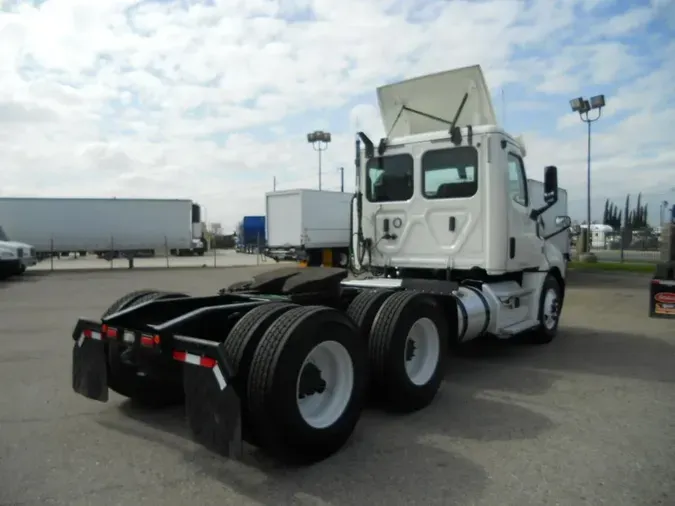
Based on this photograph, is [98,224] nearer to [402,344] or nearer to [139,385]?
[139,385]

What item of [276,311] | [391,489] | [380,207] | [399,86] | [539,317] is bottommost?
[391,489]

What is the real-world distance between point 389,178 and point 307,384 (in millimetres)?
4213

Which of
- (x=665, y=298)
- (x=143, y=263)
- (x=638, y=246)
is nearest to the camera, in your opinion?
(x=665, y=298)

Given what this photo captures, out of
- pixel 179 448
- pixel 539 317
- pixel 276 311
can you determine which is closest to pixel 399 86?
pixel 539 317

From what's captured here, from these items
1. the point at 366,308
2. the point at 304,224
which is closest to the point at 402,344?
the point at 366,308

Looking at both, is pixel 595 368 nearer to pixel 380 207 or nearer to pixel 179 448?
pixel 380 207

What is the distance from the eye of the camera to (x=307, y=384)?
12.8 ft

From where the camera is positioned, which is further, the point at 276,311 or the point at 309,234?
the point at 309,234

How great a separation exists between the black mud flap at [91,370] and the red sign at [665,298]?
7.70 m

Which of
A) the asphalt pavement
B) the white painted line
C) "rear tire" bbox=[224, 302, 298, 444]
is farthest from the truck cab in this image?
the asphalt pavement

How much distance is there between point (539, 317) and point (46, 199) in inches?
1152

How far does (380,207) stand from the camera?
7.60 metres

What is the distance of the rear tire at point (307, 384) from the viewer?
3527 mm

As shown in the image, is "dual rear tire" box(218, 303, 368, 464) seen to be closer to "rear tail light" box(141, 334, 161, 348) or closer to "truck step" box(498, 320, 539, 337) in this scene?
"rear tail light" box(141, 334, 161, 348)
